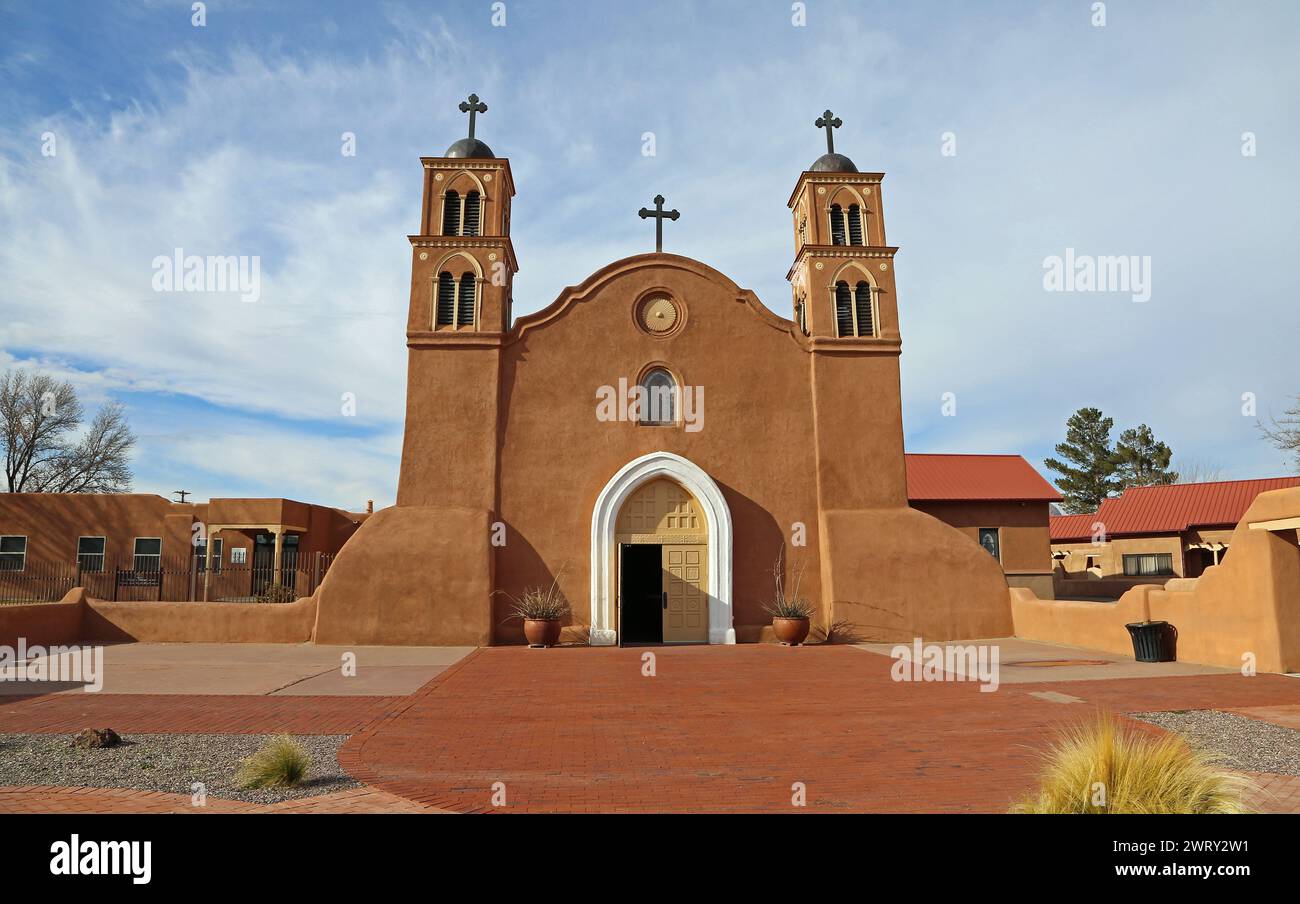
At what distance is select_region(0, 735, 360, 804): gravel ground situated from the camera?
20.6 ft

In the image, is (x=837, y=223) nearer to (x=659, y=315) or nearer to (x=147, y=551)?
(x=659, y=315)

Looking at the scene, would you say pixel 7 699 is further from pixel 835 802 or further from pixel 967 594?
pixel 967 594

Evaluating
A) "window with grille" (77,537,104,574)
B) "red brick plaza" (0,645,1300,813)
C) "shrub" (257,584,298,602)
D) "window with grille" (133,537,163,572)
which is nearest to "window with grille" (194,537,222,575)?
"window with grille" (133,537,163,572)

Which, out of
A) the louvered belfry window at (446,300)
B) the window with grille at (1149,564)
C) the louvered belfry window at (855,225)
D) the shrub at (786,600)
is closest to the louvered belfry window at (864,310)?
the louvered belfry window at (855,225)

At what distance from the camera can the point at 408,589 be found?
1830cm

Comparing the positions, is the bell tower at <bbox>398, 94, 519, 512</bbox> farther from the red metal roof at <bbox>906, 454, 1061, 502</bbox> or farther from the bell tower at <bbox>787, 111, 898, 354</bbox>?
the red metal roof at <bbox>906, 454, 1061, 502</bbox>

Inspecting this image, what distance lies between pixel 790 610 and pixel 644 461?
16.0 ft

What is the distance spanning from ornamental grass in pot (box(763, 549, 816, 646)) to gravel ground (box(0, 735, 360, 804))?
12.0m

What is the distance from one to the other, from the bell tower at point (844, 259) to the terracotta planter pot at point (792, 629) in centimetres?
724

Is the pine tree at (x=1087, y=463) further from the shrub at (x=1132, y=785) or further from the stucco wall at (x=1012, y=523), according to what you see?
the shrub at (x=1132, y=785)

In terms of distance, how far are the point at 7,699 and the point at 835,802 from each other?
10903mm

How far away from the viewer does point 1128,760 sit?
4.89 m

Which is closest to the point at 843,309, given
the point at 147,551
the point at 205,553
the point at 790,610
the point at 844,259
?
the point at 844,259

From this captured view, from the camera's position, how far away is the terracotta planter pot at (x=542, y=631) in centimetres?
1789
